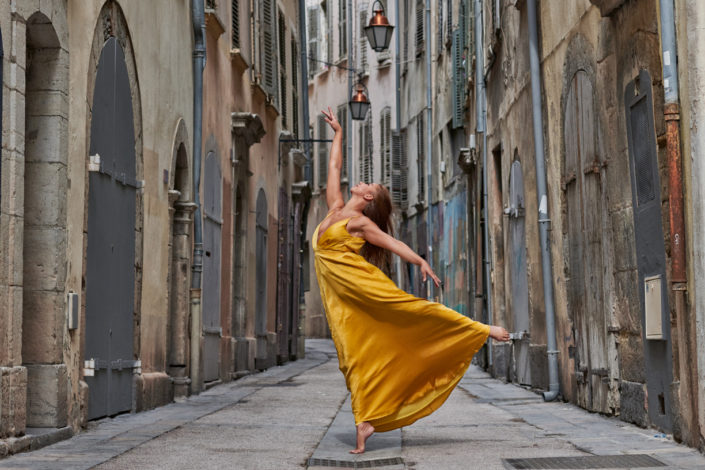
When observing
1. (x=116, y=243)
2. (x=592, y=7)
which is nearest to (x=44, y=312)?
(x=116, y=243)

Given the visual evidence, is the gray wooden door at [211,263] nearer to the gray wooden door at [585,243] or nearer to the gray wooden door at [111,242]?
the gray wooden door at [111,242]

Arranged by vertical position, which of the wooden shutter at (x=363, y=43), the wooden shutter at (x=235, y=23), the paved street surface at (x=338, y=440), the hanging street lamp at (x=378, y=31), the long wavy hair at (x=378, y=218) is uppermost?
the wooden shutter at (x=363, y=43)

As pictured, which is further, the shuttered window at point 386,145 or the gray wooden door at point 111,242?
the shuttered window at point 386,145

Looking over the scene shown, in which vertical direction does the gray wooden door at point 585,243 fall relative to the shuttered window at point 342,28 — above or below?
below

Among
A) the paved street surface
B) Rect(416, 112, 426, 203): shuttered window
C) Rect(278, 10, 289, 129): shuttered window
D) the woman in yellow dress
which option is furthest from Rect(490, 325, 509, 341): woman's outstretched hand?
Rect(416, 112, 426, 203): shuttered window

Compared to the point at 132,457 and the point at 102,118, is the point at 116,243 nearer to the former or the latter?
the point at 102,118

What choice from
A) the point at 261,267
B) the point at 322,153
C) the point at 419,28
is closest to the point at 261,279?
the point at 261,267

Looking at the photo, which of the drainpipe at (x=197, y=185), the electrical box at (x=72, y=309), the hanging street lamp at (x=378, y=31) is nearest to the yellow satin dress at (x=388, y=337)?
the electrical box at (x=72, y=309)

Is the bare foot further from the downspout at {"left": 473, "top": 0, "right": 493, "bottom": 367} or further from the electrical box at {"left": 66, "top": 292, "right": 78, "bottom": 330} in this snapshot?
the downspout at {"left": 473, "top": 0, "right": 493, "bottom": 367}

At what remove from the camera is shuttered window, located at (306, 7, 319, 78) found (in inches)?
1588

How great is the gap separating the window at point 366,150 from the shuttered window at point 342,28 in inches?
113

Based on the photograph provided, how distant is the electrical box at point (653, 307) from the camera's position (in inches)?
307

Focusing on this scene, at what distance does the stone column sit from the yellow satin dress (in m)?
5.89

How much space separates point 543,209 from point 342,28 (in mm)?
26896
